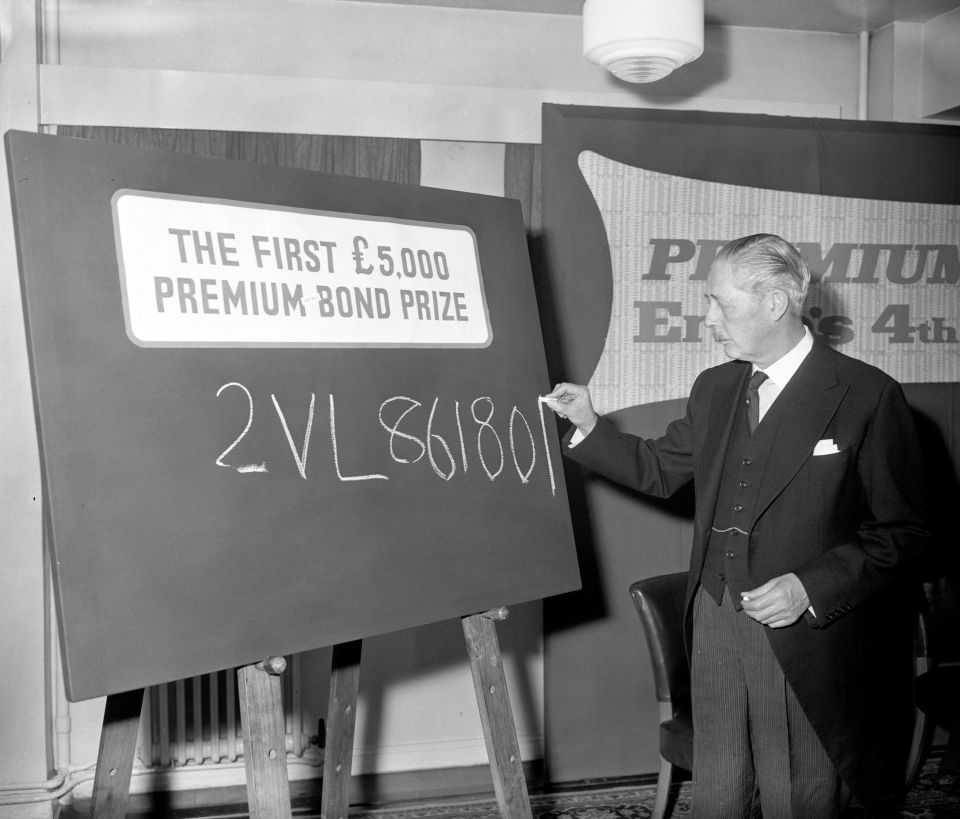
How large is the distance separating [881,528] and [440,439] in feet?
2.82

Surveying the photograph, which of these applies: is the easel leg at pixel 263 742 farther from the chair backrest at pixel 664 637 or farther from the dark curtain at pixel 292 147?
the dark curtain at pixel 292 147

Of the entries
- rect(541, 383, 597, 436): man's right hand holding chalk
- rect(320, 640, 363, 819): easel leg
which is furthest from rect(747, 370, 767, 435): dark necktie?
rect(320, 640, 363, 819): easel leg

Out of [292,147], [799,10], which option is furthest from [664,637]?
[799,10]

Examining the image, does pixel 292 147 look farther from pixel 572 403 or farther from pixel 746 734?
pixel 746 734

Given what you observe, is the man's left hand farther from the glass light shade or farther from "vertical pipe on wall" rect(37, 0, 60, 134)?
"vertical pipe on wall" rect(37, 0, 60, 134)

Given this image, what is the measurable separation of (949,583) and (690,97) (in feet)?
5.46

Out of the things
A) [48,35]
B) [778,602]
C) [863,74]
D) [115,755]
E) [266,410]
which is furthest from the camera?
[863,74]

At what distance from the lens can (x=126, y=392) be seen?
152cm

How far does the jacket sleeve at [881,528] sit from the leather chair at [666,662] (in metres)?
0.66

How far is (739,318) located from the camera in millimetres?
1929

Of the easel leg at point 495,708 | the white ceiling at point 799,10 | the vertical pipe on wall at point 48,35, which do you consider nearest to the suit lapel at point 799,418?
the easel leg at point 495,708

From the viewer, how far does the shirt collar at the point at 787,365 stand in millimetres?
1946

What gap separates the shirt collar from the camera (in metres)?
1.95

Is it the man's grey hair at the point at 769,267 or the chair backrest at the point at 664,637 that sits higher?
the man's grey hair at the point at 769,267
